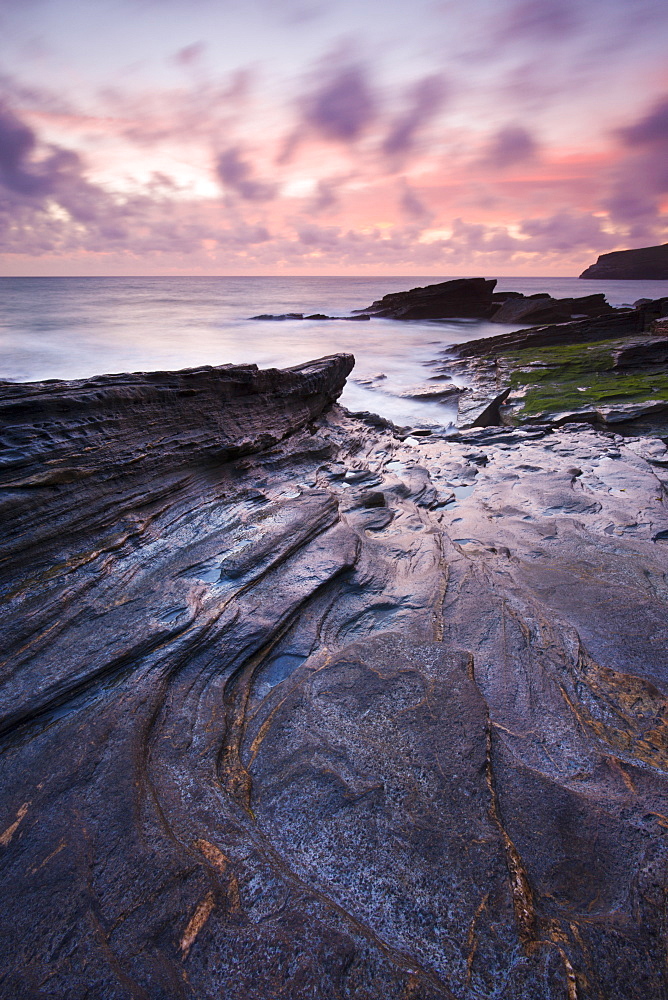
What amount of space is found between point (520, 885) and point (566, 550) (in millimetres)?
3180

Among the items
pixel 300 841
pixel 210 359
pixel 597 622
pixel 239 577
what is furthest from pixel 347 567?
pixel 210 359

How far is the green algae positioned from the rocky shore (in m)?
5.61

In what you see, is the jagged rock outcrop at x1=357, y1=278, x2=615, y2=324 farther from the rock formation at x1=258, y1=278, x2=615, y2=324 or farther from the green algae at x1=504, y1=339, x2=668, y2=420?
the green algae at x1=504, y1=339, x2=668, y2=420

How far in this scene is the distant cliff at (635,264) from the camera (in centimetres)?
12281

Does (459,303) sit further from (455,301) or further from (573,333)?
(573,333)

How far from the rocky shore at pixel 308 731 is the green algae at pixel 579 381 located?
5.61 metres

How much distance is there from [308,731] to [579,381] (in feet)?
38.8

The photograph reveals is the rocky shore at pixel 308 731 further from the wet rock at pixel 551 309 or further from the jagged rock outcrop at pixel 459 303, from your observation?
the jagged rock outcrop at pixel 459 303

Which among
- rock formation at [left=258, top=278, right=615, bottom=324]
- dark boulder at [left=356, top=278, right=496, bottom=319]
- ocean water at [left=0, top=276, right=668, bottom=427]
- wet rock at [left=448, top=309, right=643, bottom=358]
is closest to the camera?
ocean water at [left=0, top=276, right=668, bottom=427]

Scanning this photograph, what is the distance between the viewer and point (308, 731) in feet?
8.73

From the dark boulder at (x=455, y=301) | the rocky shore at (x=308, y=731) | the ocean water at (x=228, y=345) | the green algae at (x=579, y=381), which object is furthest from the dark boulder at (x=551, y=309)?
the rocky shore at (x=308, y=731)

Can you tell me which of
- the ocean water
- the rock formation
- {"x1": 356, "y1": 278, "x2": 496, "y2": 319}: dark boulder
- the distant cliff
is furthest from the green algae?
the distant cliff

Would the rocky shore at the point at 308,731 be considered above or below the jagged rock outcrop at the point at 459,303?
below

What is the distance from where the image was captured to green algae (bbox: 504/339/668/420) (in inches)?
395
